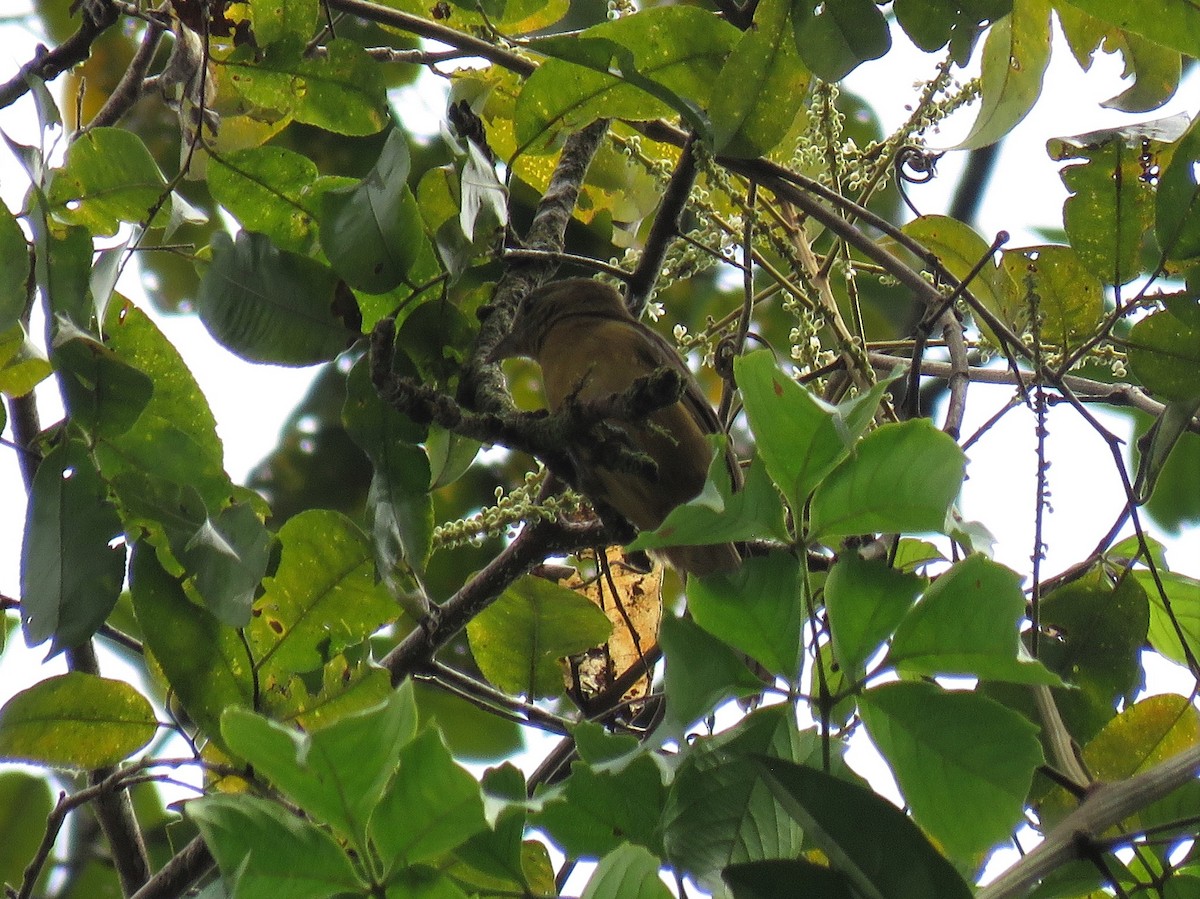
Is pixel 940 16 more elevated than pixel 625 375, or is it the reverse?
pixel 625 375

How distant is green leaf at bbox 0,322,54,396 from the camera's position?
1.96 metres

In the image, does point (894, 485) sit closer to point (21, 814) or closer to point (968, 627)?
point (968, 627)

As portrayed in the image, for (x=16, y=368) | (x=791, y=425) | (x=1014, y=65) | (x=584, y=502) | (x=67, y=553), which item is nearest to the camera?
(x=791, y=425)

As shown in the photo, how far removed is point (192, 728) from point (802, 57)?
1.35m

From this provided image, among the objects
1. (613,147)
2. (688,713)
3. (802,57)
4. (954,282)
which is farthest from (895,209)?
(688,713)

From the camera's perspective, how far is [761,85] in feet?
6.14

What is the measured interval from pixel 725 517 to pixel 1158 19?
3.14 feet

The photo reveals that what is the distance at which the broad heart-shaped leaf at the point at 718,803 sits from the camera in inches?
52.4

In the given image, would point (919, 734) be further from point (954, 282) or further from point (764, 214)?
point (764, 214)

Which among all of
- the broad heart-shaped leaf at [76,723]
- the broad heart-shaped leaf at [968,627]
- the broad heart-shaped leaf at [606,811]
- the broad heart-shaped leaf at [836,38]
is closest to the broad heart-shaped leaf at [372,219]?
the broad heart-shaped leaf at [836,38]

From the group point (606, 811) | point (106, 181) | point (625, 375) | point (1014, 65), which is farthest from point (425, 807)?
point (625, 375)

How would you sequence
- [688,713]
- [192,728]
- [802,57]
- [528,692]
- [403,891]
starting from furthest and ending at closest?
[528,692] → [192,728] → [802,57] → [688,713] → [403,891]

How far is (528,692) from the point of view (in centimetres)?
239

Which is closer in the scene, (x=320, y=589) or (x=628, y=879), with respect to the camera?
(x=628, y=879)
